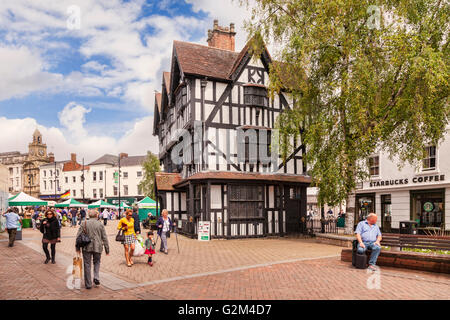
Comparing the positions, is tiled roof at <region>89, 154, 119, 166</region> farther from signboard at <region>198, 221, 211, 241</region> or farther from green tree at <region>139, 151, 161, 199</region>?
signboard at <region>198, 221, 211, 241</region>

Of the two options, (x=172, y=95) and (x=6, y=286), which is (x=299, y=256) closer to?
(x=6, y=286)

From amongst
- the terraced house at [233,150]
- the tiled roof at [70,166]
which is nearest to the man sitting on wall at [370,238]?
the terraced house at [233,150]

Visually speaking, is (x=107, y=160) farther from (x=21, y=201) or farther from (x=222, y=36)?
(x=222, y=36)

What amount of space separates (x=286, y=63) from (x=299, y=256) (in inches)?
329

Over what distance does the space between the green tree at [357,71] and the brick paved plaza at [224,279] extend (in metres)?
4.65

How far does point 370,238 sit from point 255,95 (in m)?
13.2

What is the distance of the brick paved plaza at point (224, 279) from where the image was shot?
→ 24.6 feet

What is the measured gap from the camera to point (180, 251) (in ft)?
49.1

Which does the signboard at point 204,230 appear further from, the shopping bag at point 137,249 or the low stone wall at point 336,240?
the shopping bag at point 137,249

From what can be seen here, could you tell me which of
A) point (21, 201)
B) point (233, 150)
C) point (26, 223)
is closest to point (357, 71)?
point (233, 150)

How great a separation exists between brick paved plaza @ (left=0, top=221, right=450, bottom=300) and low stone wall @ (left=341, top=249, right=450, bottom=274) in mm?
288

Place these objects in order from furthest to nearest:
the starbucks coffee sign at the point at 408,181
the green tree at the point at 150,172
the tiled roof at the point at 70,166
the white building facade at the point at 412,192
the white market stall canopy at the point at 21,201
Result: the tiled roof at the point at 70,166
the green tree at the point at 150,172
the white market stall canopy at the point at 21,201
the starbucks coffee sign at the point at 408,181
the white building facade at the point at 412,192

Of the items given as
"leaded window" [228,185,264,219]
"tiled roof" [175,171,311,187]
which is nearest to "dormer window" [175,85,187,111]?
"tiled roof" [175,171,311,187]
